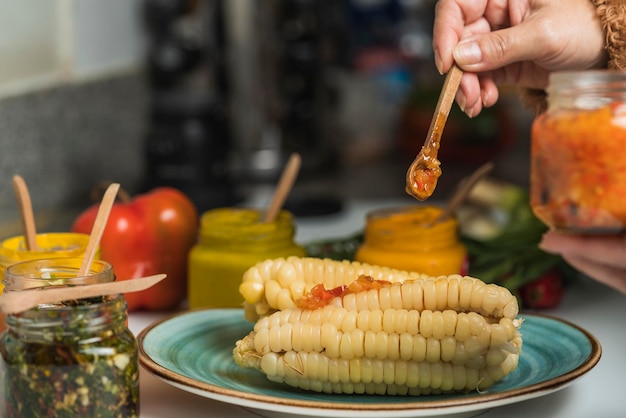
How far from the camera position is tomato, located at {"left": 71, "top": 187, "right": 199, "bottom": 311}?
1371mm

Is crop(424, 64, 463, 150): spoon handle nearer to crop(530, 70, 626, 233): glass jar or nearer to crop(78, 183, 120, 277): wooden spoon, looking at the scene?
crop(530, 70, 626, 233): glass jar

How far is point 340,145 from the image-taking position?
9.62 ft

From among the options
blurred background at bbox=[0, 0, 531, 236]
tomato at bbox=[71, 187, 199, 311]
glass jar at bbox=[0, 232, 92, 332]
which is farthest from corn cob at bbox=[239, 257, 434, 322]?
blurred background at bbox=[0, 0, 531, 236]

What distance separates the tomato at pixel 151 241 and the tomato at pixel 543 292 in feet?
1.71

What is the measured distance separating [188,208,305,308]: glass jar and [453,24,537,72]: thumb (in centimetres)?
38

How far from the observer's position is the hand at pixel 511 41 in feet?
3.71

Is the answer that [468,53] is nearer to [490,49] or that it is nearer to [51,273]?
[490,49]

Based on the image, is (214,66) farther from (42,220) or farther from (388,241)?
(388,241)

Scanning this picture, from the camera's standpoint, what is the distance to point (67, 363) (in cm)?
83

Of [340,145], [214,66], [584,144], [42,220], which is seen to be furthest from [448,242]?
[340,145]

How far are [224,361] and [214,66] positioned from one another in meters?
1.35

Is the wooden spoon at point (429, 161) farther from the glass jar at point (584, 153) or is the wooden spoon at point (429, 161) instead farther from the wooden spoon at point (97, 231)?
the wooden spoon at point (97, 231)

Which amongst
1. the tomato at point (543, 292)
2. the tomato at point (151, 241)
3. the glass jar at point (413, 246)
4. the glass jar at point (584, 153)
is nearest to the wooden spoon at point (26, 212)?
the tomato at point (151, 241)

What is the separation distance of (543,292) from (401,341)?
54 centimetres
